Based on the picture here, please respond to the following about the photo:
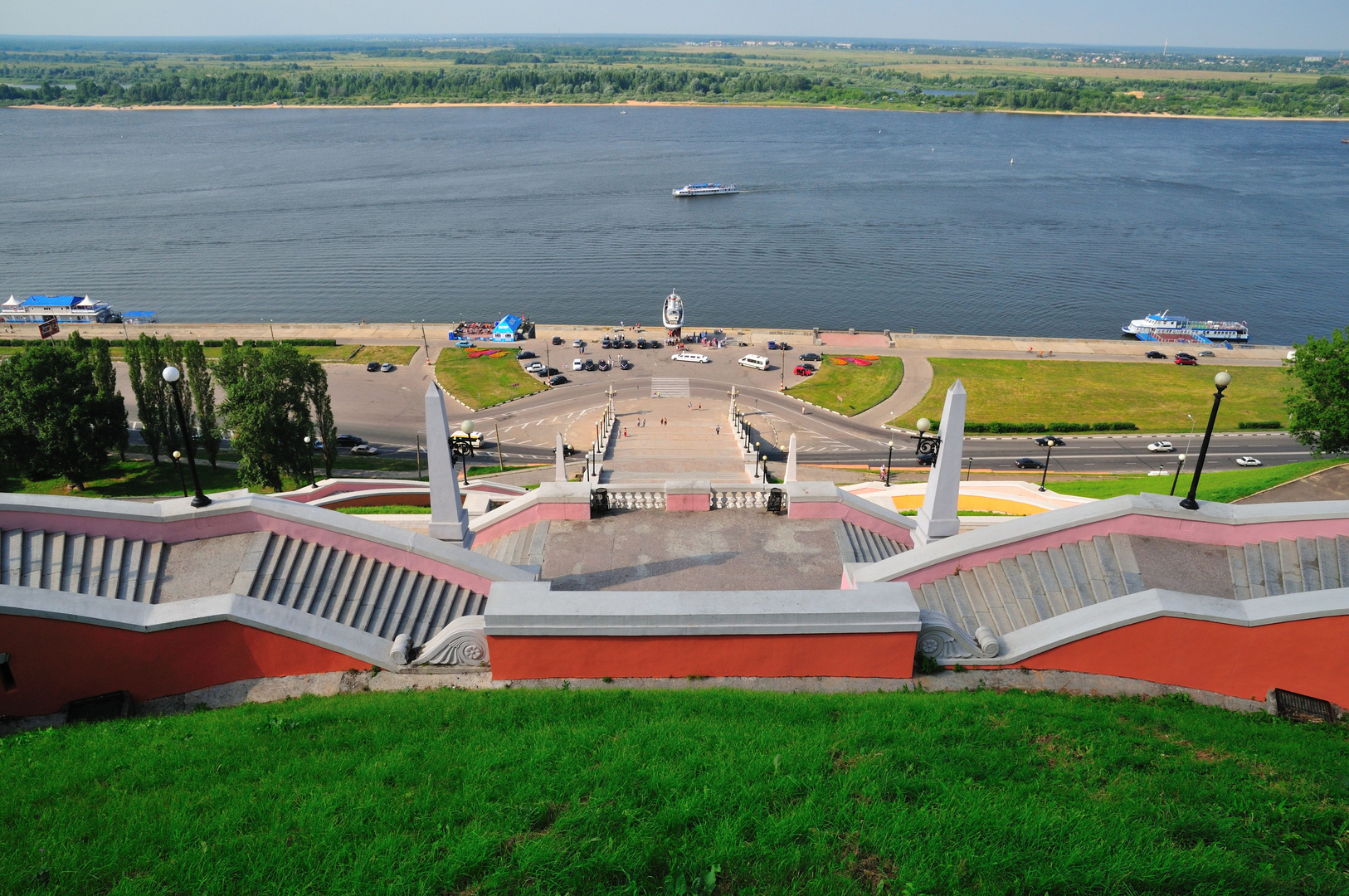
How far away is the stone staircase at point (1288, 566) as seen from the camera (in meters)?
13.4

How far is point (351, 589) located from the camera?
14.5 meters

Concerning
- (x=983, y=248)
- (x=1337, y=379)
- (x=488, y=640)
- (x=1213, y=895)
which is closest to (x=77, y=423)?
(x=488, y=640)

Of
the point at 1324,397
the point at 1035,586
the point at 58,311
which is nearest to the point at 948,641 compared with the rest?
the point at 1035,586

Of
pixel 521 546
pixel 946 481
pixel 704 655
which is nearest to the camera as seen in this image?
pixel 704 655

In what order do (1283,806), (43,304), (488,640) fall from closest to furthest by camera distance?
(1283,806) < (488,640) < (43,304)

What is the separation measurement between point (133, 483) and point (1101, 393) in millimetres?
66305

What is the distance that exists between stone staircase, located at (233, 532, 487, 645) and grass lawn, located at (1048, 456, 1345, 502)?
72.3 feet

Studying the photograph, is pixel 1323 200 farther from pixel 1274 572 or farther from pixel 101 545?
pixel 101 545

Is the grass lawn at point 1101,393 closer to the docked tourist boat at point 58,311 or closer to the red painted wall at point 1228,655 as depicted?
the red painted wall at point 1228,655

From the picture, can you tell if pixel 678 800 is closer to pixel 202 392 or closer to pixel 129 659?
pixel 129 659

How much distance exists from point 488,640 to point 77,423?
130 feet

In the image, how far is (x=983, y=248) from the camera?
10244 cm

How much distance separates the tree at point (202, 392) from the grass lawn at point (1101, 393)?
143ft

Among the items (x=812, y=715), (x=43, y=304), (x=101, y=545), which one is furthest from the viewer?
(x=43, y=304)
